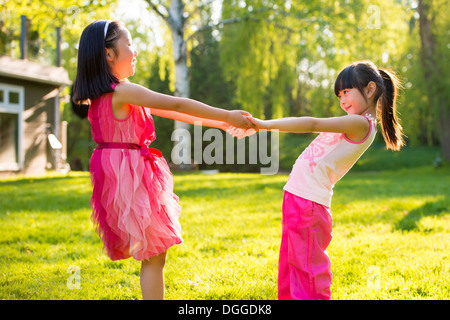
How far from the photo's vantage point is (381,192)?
27.1 ft

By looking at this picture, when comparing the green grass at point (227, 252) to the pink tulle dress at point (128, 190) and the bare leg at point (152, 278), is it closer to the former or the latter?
the bare leg at point (152, 278)

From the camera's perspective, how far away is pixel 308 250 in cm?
218

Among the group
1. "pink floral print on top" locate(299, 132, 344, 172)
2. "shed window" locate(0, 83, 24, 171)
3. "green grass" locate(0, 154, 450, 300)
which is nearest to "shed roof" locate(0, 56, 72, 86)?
"shed window" locate(0, 83, 24, 171)

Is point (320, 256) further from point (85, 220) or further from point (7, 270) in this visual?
point (85, 220)

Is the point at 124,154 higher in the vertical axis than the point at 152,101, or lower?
lower

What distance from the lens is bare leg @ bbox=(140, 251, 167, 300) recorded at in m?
2.13

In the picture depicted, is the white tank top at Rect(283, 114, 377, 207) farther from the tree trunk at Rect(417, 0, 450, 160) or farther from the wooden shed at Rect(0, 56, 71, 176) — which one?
the tree trunk at Rect(417, 0, 450, 160)

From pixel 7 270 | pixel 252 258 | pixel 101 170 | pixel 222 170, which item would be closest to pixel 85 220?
pixel 7 270

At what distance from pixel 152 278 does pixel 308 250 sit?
0.80 metres

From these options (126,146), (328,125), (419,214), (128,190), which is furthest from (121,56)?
(419,214)

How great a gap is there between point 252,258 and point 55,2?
9.96m

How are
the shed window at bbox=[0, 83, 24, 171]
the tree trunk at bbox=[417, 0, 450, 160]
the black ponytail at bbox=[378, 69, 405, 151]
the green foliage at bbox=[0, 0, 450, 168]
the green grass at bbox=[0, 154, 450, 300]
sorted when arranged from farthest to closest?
1. the tree trunk at bbox=[417, 0, 450, 160]
2. the green foliage at bbox=[0, 0, 450, 168]
3. the shed window at bbox=[0, 83, 24, 171]
4. the green grass at bbox=[0, 154, 450, 300]
5. the black ponytail at bbox=[378, 69, 405, 151]

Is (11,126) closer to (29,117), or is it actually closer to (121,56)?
(29,117)

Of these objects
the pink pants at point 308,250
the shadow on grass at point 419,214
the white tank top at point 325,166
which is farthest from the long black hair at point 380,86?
the shadow on grass at point 419,214
